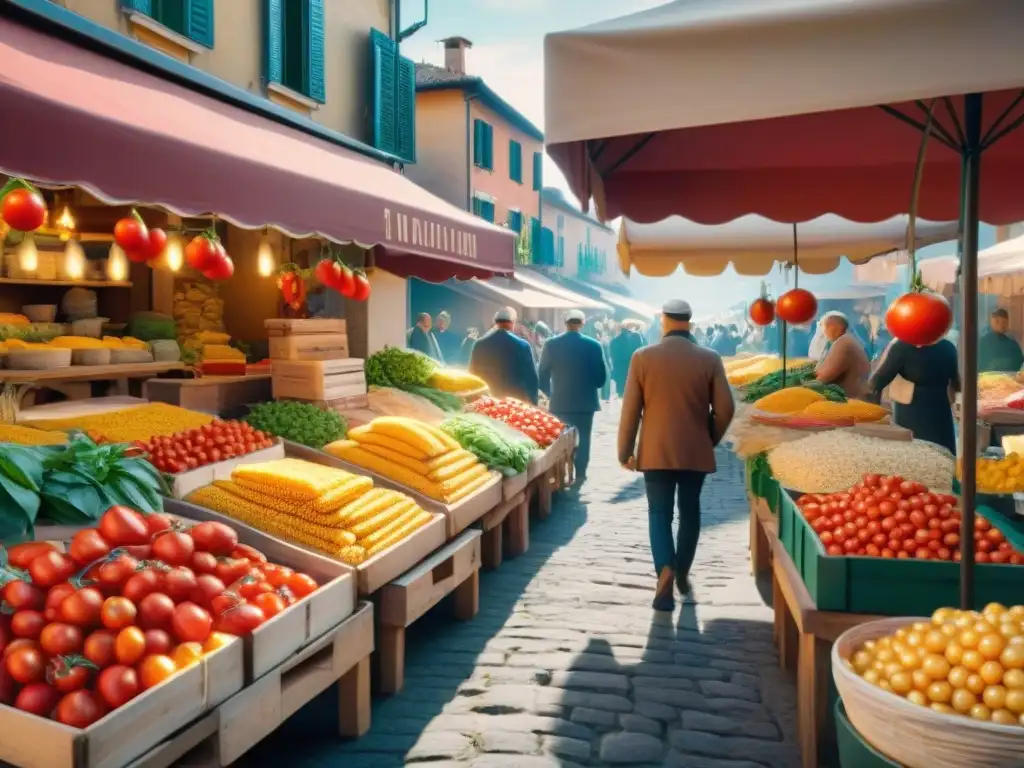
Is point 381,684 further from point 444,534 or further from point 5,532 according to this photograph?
point 5,532

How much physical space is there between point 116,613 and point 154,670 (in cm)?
28

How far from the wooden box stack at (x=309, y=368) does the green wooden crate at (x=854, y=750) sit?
17.4 ft

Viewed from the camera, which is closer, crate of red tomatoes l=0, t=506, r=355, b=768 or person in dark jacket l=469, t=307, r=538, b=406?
crate of red tomatoes l=0, t=506, r=355, b=768

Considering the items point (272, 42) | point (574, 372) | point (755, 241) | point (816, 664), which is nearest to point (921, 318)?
point (816, 664)

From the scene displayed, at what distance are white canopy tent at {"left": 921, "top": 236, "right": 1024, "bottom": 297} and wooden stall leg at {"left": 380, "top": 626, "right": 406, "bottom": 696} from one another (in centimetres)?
680

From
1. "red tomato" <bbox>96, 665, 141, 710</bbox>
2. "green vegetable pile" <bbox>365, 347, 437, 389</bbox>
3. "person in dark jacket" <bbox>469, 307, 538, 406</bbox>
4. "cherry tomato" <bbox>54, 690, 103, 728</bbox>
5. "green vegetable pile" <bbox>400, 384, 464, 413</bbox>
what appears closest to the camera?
"cherry tomato" <bbox>54, 690, 103, 728</bbox>

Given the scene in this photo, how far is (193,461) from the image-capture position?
536cm

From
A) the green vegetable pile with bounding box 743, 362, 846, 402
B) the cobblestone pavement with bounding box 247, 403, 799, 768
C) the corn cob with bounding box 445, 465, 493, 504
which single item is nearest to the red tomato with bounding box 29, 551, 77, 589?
the cobblestone pavement with bounding box 247, 403, 799, 768

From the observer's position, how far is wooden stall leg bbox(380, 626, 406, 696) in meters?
4.74

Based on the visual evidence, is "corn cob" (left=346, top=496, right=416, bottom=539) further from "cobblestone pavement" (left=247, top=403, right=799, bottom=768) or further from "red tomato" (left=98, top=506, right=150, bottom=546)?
"red tomato" (left=98, top=506, right=150, bottom=546)

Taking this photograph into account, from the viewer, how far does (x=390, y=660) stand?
4750 millimetres

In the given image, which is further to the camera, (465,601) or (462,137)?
(462,137)

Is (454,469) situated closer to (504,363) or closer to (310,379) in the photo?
(310,379)

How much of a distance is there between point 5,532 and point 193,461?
1.53 meters
